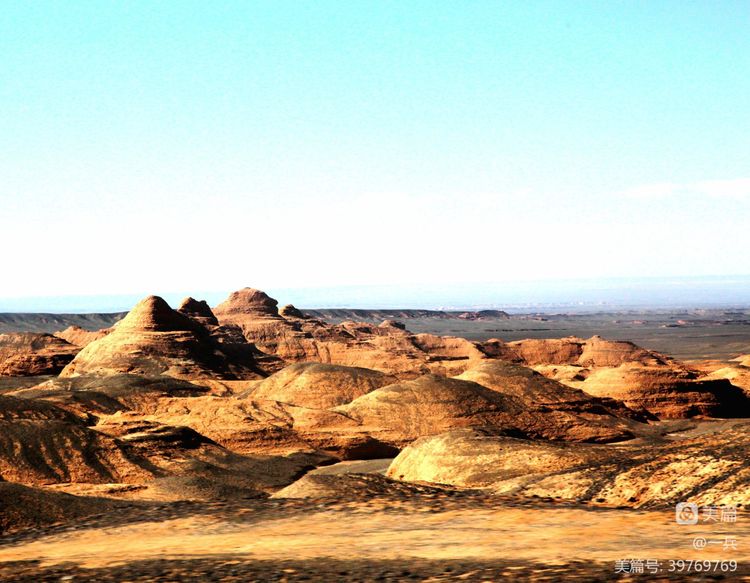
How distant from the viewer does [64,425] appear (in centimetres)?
3180

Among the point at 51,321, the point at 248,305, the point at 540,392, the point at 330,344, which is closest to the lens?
the point at 540,392

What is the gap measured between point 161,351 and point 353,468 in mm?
32516

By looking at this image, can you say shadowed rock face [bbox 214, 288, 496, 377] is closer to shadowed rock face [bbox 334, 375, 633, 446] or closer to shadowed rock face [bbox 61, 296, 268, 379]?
shadowed rock face [bbox 61, 296, 268, 379]

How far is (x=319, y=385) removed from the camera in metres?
48.4

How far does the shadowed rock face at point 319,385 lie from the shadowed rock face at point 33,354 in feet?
77.4

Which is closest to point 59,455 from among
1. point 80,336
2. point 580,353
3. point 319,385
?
point 319,385

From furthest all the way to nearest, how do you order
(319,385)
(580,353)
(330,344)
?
(580,353)
(330,344)
(319,385)

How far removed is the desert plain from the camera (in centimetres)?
1205

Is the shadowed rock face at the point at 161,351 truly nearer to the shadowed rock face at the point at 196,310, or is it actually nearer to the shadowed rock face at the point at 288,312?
the shadowed rock face at the point at 196,310

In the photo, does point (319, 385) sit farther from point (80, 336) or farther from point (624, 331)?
point (624, 331)

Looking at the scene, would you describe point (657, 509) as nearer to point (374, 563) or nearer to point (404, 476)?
point (374, 563)

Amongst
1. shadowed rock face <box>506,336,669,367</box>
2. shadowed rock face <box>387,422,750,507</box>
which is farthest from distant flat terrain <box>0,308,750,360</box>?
shadowed rock face <box>387,422,750,507</box>

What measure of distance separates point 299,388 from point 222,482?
18401mm

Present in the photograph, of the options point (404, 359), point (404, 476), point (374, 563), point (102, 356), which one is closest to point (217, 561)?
point (374, 563)
